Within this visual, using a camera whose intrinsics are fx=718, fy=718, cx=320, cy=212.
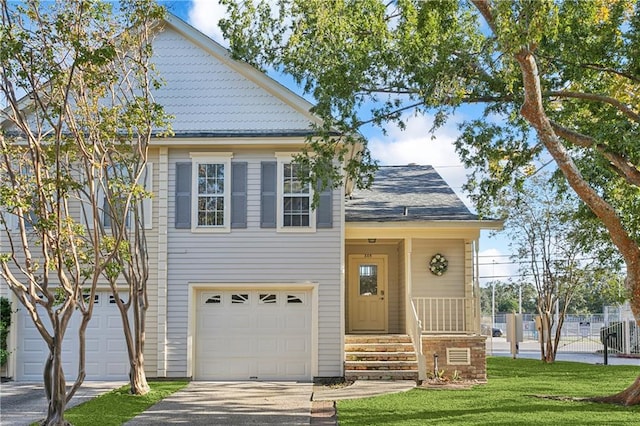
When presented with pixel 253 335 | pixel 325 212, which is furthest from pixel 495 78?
pixel 253 335

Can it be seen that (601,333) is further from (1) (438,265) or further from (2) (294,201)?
(2) (294,201)

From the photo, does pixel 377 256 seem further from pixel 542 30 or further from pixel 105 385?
pixel 542 30

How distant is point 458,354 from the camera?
15.1 meters

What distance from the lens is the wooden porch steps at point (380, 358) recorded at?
14.5 m

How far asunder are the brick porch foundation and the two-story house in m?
0.02

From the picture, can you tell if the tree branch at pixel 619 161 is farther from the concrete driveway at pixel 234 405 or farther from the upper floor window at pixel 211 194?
the upper floor window at pixel 211 194

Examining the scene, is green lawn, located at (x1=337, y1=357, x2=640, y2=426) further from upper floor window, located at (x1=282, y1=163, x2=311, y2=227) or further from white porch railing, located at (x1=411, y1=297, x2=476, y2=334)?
upper floor window, located at (x1=282, y1=163, x2=311, y2=227)

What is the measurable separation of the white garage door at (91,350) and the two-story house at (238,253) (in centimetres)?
2

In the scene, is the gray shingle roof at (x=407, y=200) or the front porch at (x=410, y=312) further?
the gray shingle roof at (x=407, y=200)

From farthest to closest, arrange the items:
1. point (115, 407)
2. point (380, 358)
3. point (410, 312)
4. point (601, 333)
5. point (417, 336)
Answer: point (601, 333)
point (410, 312)
point (380, 358)
point (417, 336)
point (115, 407)

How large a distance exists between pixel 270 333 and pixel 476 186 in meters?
5.44

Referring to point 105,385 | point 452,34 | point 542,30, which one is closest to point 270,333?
point 105,385

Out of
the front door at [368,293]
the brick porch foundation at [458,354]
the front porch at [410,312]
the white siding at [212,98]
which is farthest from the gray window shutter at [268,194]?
the brick porch foundation at [458,354]

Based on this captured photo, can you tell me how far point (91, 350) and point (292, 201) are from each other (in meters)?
5.38
